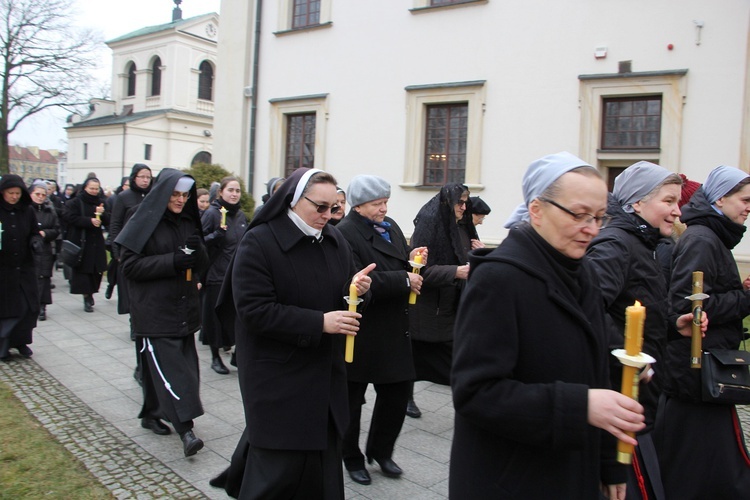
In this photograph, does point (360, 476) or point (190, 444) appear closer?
point (360, 476)

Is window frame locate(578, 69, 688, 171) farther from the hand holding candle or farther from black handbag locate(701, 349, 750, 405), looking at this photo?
black handbag locate(701, 349, 750, 405)

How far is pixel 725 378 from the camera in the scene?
3529 mm

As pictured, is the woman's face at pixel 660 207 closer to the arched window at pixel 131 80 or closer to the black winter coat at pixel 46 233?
the black winter coat at pixel 46 233

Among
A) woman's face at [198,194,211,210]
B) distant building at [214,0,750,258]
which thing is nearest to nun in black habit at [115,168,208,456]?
woman's face at [198,194,211,210]

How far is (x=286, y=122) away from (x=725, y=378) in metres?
15.8

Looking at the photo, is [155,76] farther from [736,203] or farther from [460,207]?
[736,203]

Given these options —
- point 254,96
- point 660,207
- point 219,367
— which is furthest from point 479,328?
point 254,96

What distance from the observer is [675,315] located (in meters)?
3.59

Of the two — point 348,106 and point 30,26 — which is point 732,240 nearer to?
point 348,106

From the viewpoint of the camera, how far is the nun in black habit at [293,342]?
10.1 ft

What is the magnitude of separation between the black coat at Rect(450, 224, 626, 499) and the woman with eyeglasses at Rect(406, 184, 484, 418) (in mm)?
3169

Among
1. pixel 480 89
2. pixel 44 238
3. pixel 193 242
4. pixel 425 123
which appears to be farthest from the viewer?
pixel 425 123

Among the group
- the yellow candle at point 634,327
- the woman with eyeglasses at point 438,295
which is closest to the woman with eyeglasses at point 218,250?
the woman with eyeglasses at point 438,295

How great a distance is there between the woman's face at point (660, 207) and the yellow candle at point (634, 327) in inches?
61.6
